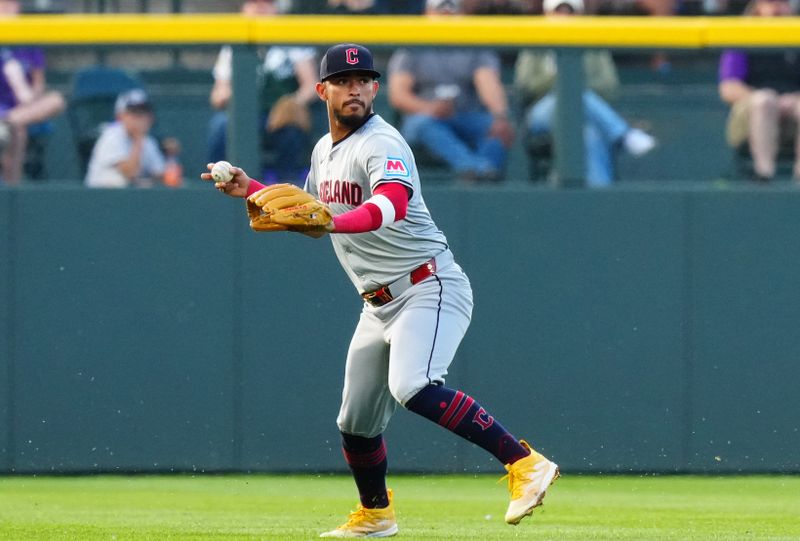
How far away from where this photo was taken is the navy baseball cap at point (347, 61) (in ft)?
17.5

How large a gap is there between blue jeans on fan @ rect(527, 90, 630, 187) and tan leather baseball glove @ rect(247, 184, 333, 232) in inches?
130

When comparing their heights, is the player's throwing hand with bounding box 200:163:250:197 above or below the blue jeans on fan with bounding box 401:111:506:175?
above

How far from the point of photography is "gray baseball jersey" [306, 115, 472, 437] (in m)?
5.34

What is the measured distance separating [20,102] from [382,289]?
132 inches

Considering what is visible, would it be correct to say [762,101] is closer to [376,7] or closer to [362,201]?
[376,7]

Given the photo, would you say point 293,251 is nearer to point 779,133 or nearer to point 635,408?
point 635,408

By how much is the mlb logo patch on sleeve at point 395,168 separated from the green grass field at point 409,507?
4.53ft

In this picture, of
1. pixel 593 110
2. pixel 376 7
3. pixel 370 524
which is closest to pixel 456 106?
pixel 593 110

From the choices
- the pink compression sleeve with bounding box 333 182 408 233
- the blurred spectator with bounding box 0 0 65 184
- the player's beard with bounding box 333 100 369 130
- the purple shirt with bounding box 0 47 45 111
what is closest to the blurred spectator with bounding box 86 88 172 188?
the blurred spectator with bounding box 0 0 65 184

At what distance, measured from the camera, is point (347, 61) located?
5.35 meters

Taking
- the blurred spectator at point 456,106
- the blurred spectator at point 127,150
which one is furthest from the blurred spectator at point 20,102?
the blurred spectator at point 456,106

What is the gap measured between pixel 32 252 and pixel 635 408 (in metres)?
3.49

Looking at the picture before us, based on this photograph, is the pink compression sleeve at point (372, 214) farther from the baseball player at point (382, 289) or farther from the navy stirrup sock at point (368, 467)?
the navy stirrup sock at point (368, 467)

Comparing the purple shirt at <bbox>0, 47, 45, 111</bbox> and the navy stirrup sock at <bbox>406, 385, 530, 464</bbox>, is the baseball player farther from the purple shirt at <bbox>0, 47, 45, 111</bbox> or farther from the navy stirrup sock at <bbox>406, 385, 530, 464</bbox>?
the purple shirt at <bbox>0, 47, 45, 111</bbox>
